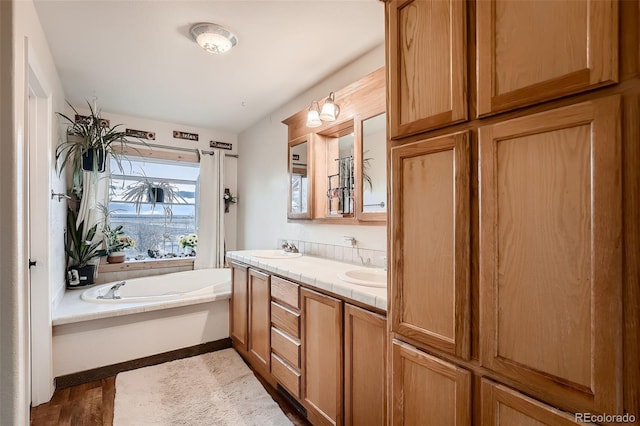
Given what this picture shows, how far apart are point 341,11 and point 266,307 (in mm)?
2023

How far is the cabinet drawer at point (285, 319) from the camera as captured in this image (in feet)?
6.28

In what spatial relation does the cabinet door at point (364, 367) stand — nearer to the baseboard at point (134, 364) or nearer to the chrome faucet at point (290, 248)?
the chrome faucet at point (290, 248)

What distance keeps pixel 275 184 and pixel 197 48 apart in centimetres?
158

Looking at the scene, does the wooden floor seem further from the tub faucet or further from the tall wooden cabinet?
the tall wooden cabinet

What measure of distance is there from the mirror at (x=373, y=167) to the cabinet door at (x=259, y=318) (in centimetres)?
93

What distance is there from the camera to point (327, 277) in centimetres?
176

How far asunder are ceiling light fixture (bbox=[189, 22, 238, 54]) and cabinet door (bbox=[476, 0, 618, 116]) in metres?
1.65

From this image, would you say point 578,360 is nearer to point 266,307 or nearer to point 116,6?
point 266,307

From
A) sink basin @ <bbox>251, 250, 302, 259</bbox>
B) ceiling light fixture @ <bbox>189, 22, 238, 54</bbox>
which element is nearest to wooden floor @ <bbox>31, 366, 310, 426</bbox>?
sink basin @ <bbox>251, 250, 302, 259</bbox>

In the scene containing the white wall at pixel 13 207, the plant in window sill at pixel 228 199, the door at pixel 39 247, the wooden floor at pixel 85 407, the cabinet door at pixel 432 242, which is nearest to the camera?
the cabinet door at pixel 432 242

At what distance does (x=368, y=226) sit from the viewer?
227cm

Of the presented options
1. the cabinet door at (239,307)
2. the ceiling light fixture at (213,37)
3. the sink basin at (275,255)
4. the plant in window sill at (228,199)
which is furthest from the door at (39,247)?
the plant in window sill at (228,199)

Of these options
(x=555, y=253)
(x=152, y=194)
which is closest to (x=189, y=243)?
(x=152, y=194)

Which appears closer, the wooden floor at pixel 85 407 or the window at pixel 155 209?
the wooden floor at pixel 85 407
